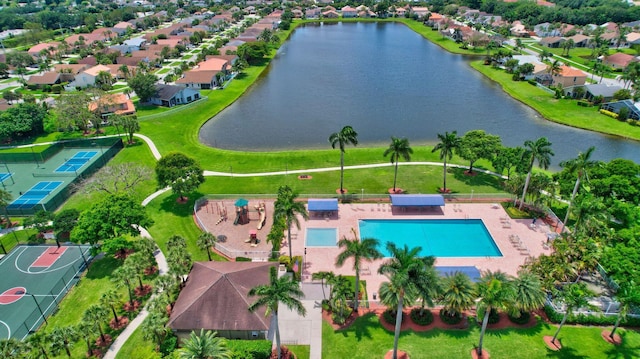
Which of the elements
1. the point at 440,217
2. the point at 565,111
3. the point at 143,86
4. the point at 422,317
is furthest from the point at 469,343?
the point at 143,86

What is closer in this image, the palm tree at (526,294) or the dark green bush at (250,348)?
the palm tree at (526,294)

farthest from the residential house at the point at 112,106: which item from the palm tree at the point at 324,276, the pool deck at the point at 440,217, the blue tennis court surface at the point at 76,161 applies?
the palm tree at the point at 324,276

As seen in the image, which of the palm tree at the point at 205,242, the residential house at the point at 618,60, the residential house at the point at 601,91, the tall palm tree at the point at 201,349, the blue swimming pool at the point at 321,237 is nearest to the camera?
the tall palm tree at the point at 201,349

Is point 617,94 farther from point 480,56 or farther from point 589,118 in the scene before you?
point 480,56

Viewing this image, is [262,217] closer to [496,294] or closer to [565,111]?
[496,294]

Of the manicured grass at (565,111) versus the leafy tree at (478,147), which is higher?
the leafy tree at (478,147)

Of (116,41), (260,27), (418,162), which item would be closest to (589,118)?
(418,162)

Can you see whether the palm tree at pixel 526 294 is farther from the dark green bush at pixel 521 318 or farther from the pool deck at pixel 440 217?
the pool deck at pixel 440 217
